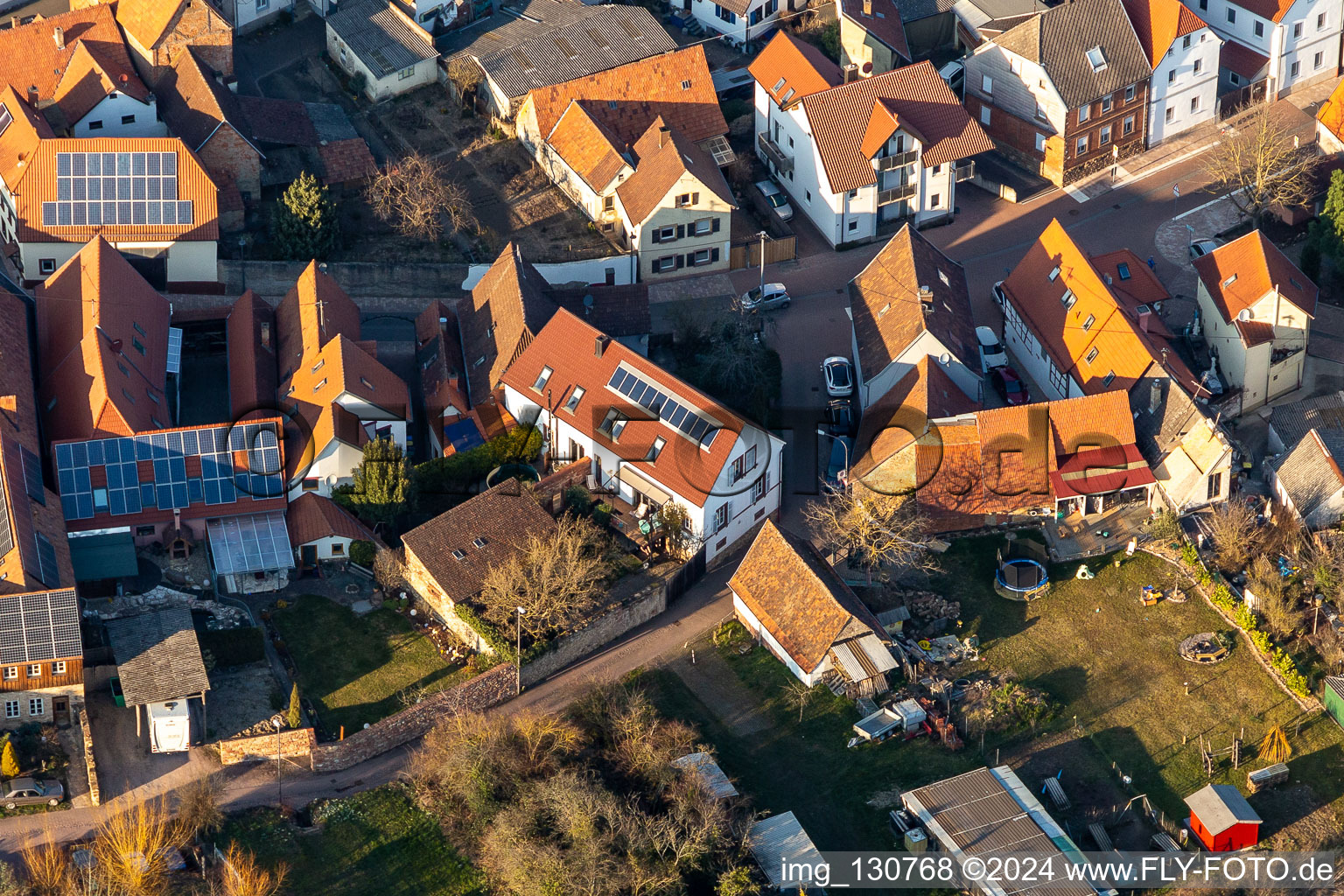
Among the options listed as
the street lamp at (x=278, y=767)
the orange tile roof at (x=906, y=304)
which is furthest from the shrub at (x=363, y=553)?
the orange tile roof at (x=906, y=304)

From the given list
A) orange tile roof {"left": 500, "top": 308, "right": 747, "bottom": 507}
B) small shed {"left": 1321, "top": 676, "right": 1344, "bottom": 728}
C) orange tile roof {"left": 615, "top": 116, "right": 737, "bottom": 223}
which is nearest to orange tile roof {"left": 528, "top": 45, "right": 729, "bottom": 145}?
orange tile roof {"left": 615, "top": 116, "right": 737, "bottom": 223}

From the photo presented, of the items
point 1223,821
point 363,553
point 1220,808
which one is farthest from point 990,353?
point 363,553

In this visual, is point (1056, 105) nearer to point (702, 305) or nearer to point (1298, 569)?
point (702, 305)

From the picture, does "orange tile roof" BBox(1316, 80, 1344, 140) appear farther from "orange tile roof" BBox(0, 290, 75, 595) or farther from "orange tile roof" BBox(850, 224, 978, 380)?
"orange tile roof" BBox(0, 290, 75, 595)

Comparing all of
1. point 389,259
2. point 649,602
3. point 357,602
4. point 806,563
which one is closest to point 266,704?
point 357,602

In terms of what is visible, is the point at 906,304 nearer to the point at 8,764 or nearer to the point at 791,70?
the point at 791,70

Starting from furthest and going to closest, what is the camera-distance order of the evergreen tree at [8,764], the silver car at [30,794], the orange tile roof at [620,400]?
the orange tile roof at [620,400]
the evergreen tree at [8,764]
the silver car at [30,794]

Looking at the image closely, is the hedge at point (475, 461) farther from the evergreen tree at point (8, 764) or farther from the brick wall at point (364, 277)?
the evergreen tree at point (8, 764)
